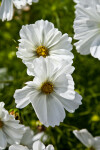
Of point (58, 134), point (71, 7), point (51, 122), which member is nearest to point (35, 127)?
point (58, 134)

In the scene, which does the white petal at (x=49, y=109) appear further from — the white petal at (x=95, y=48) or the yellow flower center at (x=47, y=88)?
the white petal at (x=95, y=48)

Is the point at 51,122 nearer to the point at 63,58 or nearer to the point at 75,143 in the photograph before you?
the point at 63,58

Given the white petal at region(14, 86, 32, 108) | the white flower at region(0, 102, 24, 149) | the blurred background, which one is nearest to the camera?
the white petal at region(14, 86, 32, 108)

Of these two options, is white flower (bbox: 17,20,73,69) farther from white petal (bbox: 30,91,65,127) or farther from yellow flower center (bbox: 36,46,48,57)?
white petal (bbox: 30,91,65,127)

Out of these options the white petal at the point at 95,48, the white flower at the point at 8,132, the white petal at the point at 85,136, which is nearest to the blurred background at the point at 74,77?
the white petal at the point at 85,136

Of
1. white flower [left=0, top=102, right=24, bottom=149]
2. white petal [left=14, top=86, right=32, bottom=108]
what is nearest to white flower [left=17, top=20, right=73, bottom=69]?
white petal [left=14, top=86, right=32, bottom=108]

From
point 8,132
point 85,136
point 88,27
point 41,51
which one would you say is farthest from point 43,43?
point 85,136

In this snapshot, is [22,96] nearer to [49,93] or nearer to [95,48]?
[49,93]

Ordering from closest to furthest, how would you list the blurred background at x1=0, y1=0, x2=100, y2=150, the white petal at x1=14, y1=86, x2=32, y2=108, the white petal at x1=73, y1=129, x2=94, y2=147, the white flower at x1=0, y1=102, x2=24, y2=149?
the white petal at x1=14, y1=86, x2=32, y2=108, the white flower at x1=0, y1=102, x2=24, y2=149, the white petal at x1=73, y1=129, x2=94, y2=147, the blurred background at x1=0, y1=0, x2=100, y2=150
